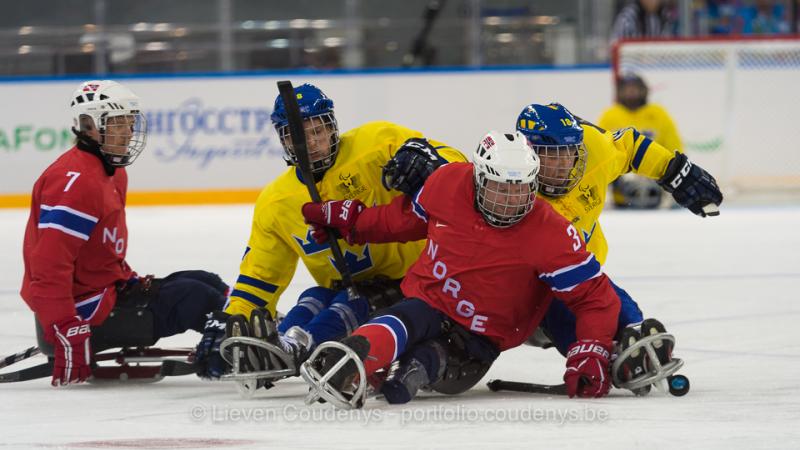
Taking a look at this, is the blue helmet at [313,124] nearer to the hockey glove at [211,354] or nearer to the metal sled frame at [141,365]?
the hockey glove at [211,354]

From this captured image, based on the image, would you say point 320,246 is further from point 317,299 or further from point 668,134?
point 668,134

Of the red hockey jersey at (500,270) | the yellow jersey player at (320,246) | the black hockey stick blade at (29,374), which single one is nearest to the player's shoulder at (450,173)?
the red hockey jersey at (500,270)

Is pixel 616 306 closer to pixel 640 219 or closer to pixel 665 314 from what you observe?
pixel 665 314

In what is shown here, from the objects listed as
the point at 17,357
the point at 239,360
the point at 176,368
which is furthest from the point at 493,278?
the point at 17,357

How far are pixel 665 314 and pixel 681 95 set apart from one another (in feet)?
21.1

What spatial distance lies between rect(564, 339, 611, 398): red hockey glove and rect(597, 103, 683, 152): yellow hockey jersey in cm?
729

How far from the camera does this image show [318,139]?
169 inches

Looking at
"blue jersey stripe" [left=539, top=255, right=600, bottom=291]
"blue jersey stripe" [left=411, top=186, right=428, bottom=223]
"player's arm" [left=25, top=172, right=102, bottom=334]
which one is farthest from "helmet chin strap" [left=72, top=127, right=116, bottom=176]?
"blue jersey stripe" [left=539, top=255, right=600, bottom=291]

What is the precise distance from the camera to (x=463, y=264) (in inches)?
149

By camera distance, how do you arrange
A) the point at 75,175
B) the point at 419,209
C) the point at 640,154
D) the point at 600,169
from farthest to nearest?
the point at 640,154 < the point at 600,169 < the point at 75,175 < the point at 419,209

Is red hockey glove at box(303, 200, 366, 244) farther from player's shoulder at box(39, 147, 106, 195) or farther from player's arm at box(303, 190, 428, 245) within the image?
player's shoulder at box(39, 147, 106, 195)

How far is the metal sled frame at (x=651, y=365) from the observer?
3730mm

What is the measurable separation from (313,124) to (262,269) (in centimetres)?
52

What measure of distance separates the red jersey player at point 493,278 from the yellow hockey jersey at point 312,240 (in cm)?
49
